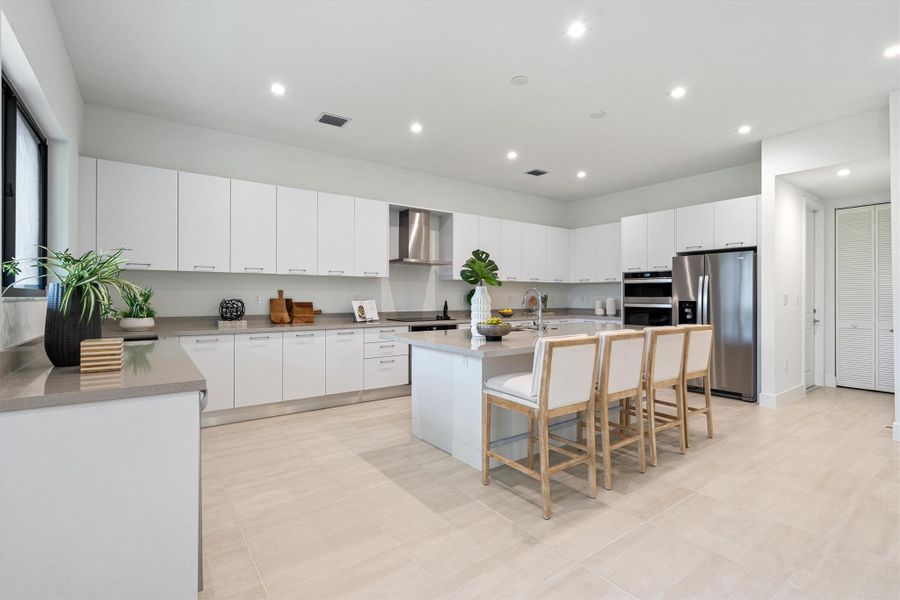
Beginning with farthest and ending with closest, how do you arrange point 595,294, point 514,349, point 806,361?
point 595,294
point 806,361
point 514,349

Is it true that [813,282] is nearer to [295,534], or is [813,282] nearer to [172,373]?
[295,534]

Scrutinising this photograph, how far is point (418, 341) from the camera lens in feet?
9.62

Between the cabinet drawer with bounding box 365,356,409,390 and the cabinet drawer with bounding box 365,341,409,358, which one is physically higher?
the cabinet drawer with bounding box 365,341,409,358

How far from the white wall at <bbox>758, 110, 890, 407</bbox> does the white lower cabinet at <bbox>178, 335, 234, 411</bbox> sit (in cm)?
523

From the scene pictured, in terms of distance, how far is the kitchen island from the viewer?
287cm

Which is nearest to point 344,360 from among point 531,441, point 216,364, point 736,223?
point 216,364

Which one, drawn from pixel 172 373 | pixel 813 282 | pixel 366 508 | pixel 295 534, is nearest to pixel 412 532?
pixel 366 508

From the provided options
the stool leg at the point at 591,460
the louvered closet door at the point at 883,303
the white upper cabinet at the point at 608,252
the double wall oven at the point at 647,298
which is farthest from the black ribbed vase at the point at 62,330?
the louvered closet door at the point at 883,303

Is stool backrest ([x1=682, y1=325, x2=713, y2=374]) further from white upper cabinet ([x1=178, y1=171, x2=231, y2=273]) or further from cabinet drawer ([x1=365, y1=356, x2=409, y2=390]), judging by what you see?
white upper cabinet ([x1=178, y1=171, x2=231, y2=273])

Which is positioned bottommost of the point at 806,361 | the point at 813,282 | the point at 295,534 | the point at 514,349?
the point at 295,534

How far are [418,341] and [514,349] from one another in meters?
0.69

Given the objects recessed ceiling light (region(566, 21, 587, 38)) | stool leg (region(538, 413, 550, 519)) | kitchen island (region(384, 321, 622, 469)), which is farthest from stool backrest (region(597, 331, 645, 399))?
recessed ceiling light (region(566, 21, 587, 38))

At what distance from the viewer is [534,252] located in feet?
21.6

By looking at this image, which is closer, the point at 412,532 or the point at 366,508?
Answer: the point at 412,532
